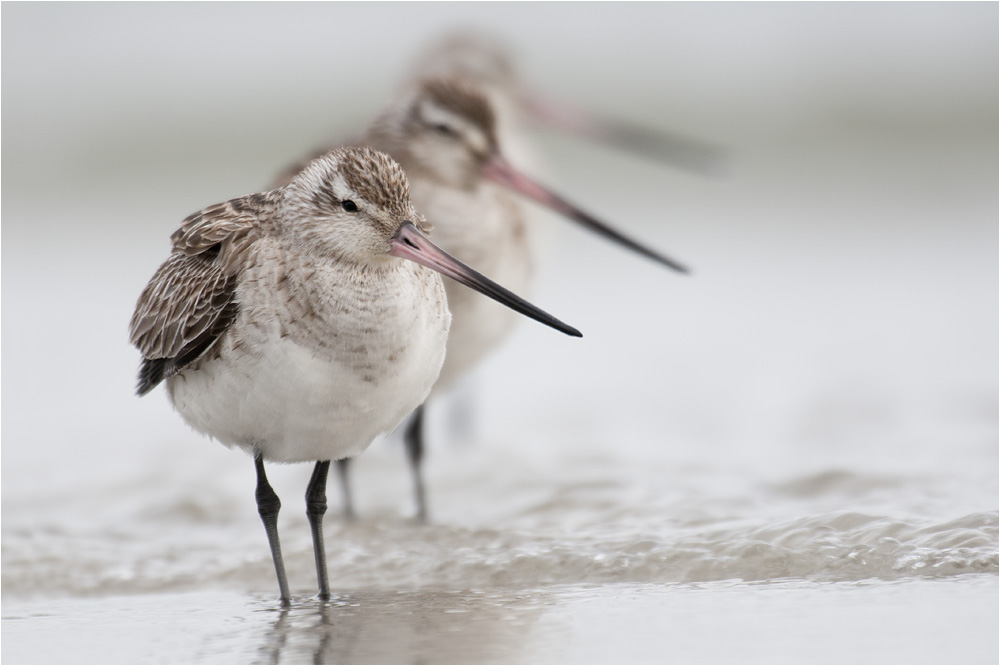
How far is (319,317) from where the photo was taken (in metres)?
4.29

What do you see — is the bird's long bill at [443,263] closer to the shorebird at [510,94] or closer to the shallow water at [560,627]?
the shallow water at [560,627]

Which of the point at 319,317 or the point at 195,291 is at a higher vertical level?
the point at 195,291

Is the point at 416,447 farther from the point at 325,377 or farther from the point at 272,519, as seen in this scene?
the point at 325,377

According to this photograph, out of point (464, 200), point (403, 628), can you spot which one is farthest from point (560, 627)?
point (464, 200)

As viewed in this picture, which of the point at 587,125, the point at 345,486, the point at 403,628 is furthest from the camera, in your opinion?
the point at 587,125

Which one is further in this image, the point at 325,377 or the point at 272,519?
the point at 272,519

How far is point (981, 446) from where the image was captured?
6.74 m

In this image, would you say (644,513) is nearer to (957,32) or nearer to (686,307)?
(686,307)

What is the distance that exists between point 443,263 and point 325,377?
19.7 inches

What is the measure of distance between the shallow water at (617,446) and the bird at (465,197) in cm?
55

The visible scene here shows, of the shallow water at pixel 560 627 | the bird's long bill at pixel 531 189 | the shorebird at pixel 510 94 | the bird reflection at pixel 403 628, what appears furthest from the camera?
the shorebird at pixel 510 94

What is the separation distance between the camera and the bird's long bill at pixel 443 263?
4344mm

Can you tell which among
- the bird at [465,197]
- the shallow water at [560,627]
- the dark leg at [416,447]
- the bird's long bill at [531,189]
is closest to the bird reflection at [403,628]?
the shallow water at [560,627]

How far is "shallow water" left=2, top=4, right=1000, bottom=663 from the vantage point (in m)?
4.48
